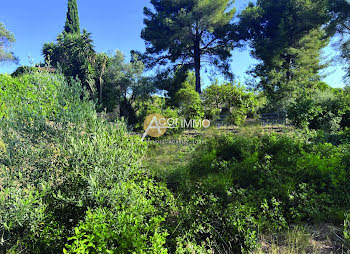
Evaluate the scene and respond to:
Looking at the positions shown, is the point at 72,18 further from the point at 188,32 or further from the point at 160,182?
the point at 160,182

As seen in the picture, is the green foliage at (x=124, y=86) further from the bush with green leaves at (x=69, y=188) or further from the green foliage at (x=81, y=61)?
the bush with green leaves at (x=69, y=188)

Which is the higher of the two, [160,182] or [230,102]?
[230,102]

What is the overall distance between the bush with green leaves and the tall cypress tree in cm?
2471

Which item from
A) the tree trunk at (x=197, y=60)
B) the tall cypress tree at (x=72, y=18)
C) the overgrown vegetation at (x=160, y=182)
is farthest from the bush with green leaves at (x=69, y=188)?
the tall cypress tree at (x=72, y=18)

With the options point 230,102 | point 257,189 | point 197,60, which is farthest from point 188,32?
point 257,189

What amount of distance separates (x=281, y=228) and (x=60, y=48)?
19.1 metres

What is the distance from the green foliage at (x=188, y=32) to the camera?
578 inches

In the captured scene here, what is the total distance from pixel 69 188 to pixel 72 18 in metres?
27.3

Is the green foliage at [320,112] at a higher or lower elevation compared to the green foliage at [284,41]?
lower
